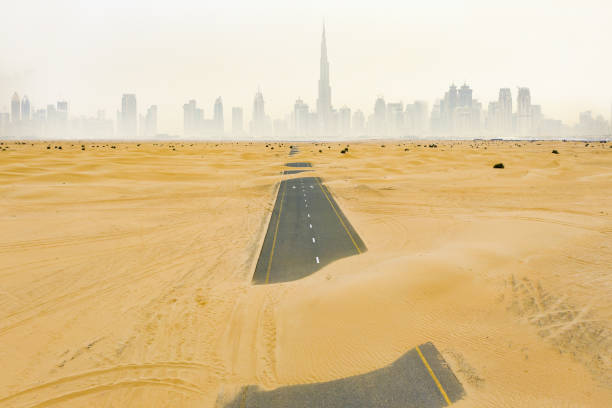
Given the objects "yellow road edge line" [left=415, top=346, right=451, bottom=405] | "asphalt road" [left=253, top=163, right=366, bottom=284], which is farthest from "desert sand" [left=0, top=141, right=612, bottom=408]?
"asphalt road" [left=253, top=163, right=366, bottom=284]

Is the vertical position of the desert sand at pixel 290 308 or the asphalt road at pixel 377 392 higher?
the desert sand at pixel 290 308

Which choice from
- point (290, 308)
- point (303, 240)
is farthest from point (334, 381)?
point (303, 240)

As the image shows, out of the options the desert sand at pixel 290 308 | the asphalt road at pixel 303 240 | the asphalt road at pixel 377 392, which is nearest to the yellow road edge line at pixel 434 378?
the asphalt road at pixel 377 392

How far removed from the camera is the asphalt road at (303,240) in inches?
859

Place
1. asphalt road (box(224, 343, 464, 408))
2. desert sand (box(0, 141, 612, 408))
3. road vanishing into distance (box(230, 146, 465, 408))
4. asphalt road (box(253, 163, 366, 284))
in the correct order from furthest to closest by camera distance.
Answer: asphalt road (box(253, 163, 366, 284)) → desert sand (box(0, 141, 612, 408)) → road vanishing into distance (box(230, 146, 465, 408)) → asphalt road (box(224, 343, 464, 408))

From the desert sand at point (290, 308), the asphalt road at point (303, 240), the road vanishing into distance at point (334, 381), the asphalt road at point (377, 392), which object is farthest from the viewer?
the asphalt road at point (303, 240)

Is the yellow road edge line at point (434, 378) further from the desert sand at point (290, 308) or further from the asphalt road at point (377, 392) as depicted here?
the desert sand at point (290, 308)

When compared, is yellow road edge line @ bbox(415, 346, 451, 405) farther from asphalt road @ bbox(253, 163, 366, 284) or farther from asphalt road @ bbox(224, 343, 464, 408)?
asphalt road @ bbox(253, 163, 366, 284)

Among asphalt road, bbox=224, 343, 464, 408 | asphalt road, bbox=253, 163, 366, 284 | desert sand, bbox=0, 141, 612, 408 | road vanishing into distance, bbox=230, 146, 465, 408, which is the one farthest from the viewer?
asphalt road, bbox=253, 163, 366, 284

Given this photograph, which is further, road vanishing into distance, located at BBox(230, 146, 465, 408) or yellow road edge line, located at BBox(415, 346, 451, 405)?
road vanishing into distance, located at BBox(230, 146, 465, 408)

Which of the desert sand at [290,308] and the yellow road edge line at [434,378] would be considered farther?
the desert sand at [290,308]

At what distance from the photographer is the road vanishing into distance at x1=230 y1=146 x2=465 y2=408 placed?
36.2 feet

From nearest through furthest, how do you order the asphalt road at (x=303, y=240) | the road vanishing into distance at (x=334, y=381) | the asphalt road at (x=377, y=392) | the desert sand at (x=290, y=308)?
the asphalt road at (x=377, y=392), the road vanishing into distance at (x=334, y=381), the desert sand at (x=290, y=308), the asphalt road at (x=303, y=240)

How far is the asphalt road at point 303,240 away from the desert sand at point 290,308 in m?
1.11
